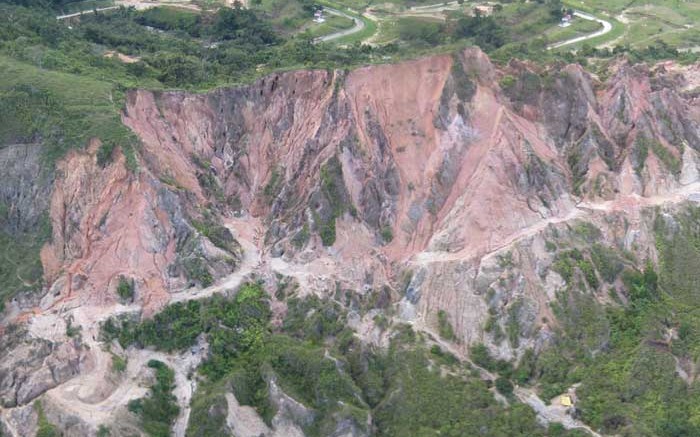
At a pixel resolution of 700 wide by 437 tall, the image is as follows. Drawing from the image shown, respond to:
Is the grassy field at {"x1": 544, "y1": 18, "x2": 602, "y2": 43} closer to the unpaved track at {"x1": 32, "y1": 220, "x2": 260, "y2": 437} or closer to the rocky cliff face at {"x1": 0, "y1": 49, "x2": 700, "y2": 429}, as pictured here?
the rocky cliff face at {"x1": 0, "y1": 49, "x2": 700, "y2": 429}

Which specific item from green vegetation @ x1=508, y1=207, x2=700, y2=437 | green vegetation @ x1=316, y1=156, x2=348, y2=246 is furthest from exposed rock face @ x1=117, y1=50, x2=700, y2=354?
green vegetation @ x1=508, y1=207, x2=700, y2=437

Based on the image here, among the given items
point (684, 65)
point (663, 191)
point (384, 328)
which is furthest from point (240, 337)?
point (684, 65)

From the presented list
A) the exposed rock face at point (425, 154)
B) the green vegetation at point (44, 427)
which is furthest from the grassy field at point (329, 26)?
the green vegetation at point (44, 427)

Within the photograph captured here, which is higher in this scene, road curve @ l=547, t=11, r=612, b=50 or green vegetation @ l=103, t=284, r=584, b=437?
road curve @ l=547, t=11, r=612, b=50

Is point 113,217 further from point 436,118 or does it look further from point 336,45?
point 336,45

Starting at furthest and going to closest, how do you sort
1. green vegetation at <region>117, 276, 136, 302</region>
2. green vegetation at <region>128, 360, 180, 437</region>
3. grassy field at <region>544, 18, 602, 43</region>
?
1. grassy field at <region>544, 18, 602, 43</region>
2. green vegetation at <region>117, 276, 136, 302</region>
3. green vegetation at <region>128, 360, 180, 437</region>

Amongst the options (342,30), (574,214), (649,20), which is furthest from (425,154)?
(649,20)

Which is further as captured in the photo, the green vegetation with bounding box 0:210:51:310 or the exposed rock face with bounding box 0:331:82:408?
the green vegetation with bounding box 0:210:51:310

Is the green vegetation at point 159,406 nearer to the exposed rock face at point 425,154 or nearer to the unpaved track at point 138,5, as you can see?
the exposed rock face at point 425,154
